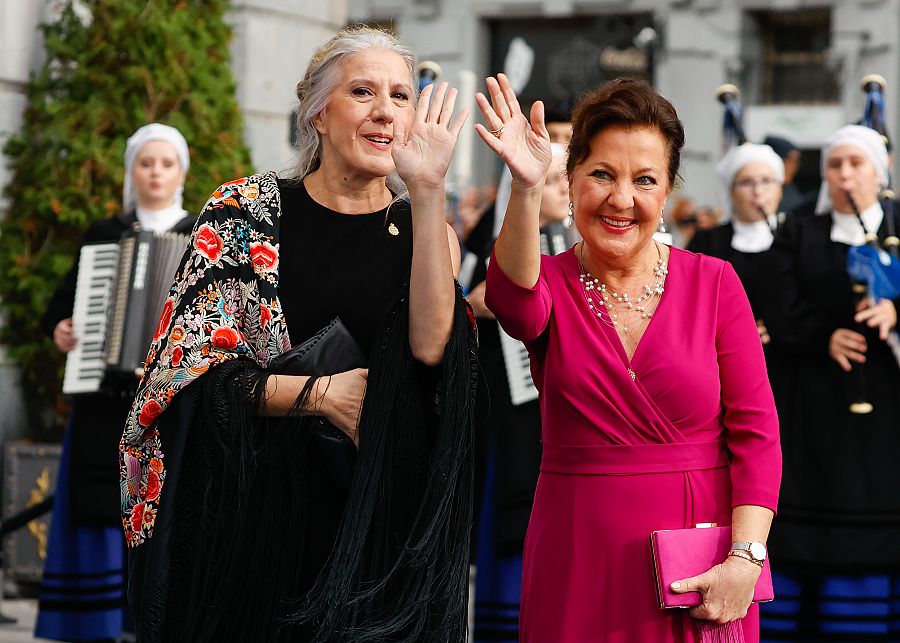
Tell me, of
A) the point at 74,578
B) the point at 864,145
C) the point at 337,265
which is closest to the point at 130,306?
the point at 74,578

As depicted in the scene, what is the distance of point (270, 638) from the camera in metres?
3.35

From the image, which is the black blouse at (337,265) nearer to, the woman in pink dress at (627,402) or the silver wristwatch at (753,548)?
the woman in pink dress at (627,402)

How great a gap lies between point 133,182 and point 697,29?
13065 millimetres

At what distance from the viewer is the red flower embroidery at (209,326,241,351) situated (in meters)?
3.38

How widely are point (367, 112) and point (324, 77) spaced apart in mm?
175

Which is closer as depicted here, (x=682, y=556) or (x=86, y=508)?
(x=682, y=556)

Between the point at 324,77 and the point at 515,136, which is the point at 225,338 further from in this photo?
the point at 515,136

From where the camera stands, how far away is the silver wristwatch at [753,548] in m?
3.14

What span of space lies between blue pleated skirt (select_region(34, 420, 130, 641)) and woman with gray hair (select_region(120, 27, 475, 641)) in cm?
284

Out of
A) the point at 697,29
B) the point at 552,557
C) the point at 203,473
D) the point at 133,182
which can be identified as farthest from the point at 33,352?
the point at 697,29

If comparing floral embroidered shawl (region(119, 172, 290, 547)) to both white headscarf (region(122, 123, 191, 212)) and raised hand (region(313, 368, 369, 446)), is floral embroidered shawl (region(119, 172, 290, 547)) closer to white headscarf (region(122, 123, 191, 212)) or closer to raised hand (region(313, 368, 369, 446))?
raised hand (region(313, 368, 369, 446))

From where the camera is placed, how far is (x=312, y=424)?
11.0 feet

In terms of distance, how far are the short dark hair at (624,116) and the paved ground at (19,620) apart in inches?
170

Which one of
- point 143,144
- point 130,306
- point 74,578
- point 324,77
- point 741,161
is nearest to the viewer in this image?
point 324,77
